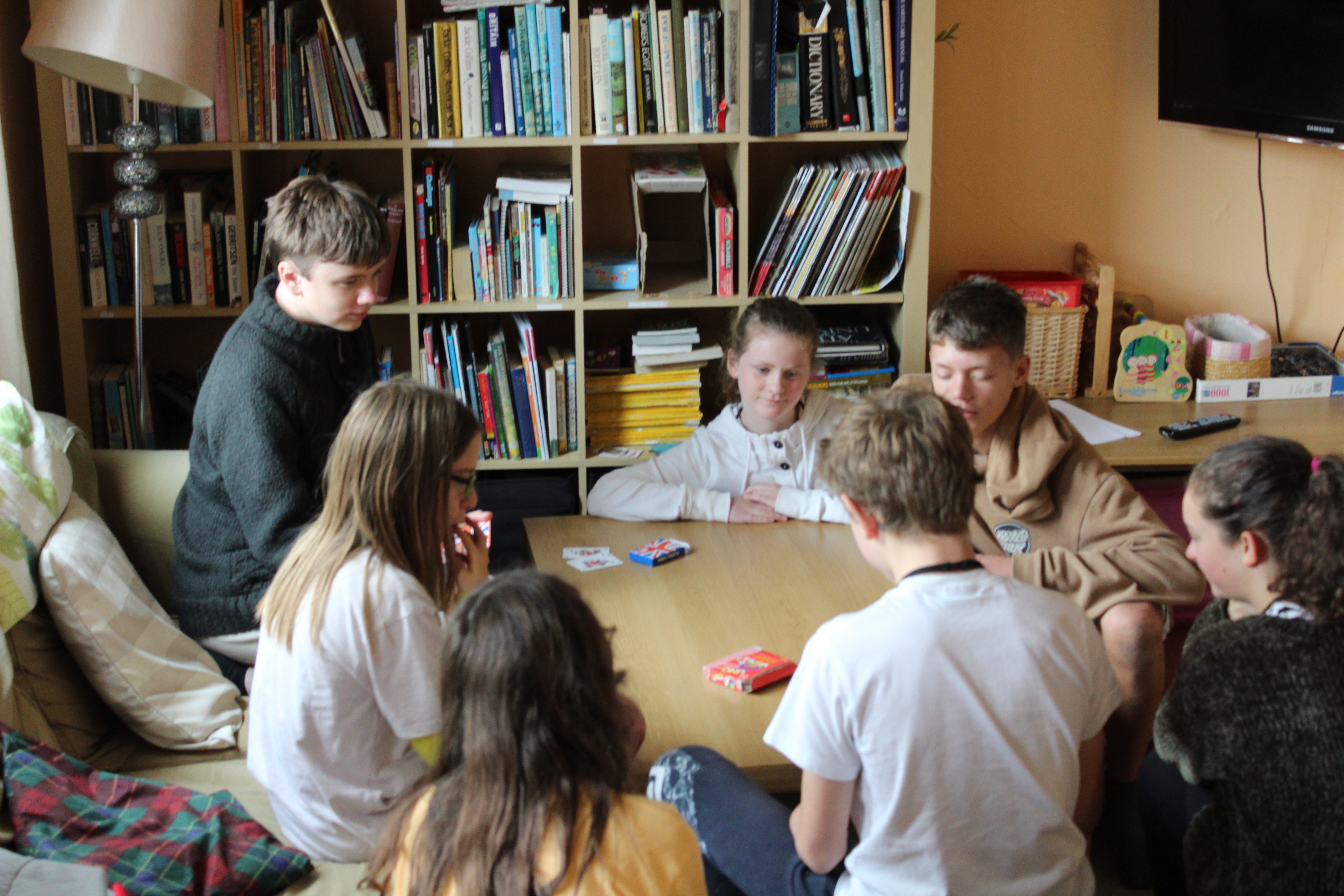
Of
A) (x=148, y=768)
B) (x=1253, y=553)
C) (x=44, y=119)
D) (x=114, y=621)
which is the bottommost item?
(x=148, y=768)

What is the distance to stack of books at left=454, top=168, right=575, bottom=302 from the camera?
2.91m

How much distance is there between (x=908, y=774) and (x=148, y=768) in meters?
1.33

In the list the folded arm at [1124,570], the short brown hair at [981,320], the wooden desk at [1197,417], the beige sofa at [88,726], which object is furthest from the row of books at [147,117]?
Answer: the wooden desk at [1197,417]

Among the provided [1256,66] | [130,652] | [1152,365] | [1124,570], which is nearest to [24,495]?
[130,652]

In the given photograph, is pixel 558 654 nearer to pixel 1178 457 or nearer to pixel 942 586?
pixel 942 586

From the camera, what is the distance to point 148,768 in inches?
76.2

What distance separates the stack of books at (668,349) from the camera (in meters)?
3.02

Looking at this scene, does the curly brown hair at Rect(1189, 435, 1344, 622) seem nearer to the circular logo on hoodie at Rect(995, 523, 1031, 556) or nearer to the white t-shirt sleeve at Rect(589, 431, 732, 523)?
the circular logo on hoodie at Rect(995, 523, 1031, 556)

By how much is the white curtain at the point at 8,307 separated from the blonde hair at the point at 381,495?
1360 millimetres

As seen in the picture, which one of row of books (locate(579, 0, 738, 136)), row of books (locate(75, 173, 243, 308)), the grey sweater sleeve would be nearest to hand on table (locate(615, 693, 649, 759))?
the grey sweater sleeve

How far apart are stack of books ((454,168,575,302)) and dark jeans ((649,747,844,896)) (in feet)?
5.46

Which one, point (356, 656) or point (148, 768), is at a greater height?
point (356, 656)

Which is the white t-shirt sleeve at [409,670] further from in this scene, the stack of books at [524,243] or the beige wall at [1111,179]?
the beige wall at [1111,179]

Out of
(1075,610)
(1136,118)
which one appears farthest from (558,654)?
(1136,118)
